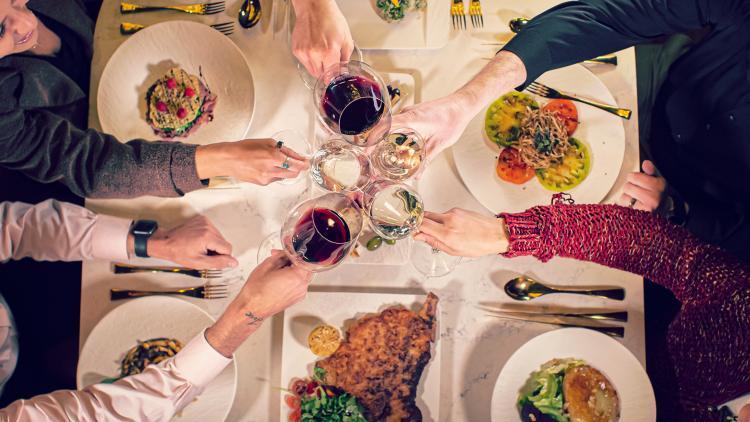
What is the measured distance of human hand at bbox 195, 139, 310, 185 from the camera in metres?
1.35

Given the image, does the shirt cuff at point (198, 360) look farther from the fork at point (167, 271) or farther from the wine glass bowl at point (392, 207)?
the wine glass bowl at point (392, 207)

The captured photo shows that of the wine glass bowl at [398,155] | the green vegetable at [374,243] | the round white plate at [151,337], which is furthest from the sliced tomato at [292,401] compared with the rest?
the wine glass bowl at [398,155]

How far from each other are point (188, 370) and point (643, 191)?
136 cm

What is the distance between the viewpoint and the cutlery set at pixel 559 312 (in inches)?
57.1

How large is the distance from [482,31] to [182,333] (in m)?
1.26

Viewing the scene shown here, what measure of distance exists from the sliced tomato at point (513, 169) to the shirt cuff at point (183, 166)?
86 centimetres

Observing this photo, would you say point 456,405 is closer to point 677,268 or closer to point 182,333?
point 677,268

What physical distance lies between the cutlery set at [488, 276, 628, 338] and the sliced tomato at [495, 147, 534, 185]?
0.29 meters

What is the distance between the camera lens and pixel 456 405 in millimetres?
1476

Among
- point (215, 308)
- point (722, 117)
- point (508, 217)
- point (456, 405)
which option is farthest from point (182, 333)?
point (722, 117)

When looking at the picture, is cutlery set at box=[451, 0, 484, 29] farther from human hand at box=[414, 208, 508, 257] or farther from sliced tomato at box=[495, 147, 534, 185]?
human hand at box=[414, 208, 508, 257]

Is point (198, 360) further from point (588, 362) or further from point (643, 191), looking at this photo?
point (643, 191)

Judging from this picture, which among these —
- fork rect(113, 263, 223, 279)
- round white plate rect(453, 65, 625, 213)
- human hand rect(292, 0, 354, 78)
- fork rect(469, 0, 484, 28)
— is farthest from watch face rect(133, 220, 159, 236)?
fork rect(469, 0, 484, 28)

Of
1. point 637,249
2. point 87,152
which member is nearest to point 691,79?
point 637,249
